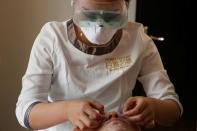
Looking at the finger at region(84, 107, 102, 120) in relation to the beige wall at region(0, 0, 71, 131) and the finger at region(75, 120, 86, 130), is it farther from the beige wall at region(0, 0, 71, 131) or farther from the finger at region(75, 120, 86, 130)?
the beige wall at region(0, 0, 71, 131)

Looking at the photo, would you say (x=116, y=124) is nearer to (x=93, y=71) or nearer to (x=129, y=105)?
(x=129, y=105)

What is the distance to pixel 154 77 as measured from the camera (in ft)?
3.79

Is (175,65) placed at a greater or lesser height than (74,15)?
lesser

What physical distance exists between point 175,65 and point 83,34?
5.45 ft

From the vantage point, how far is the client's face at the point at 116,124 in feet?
2.96

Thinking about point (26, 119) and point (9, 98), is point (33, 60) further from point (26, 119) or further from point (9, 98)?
point (9, 98)

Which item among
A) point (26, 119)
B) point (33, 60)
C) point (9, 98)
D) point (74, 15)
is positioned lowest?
point (9, 98)

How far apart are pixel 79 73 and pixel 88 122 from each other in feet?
0.73

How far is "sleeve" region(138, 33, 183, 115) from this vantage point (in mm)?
1143

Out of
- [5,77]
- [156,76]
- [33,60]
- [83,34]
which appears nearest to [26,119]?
[33,60]

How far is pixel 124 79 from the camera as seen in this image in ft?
3.69

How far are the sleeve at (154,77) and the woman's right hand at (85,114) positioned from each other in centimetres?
28

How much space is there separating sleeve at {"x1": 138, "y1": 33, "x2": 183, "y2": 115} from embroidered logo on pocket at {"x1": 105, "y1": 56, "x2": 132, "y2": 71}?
6cm

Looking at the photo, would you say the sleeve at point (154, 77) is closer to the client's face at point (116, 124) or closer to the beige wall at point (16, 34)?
the client's face at point (116, 124)
